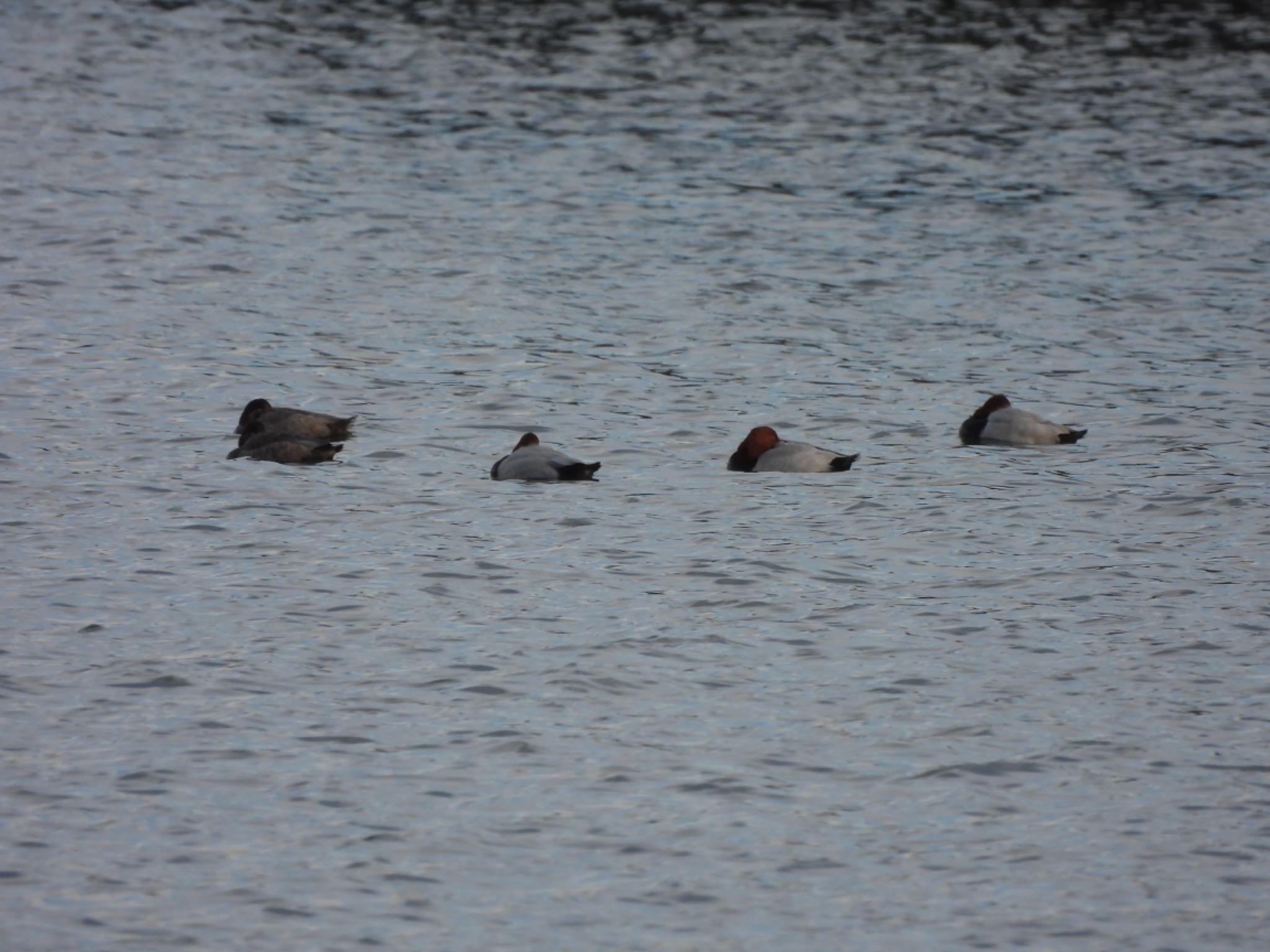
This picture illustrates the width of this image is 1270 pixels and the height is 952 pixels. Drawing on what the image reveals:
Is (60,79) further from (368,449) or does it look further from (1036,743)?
(1036,743)

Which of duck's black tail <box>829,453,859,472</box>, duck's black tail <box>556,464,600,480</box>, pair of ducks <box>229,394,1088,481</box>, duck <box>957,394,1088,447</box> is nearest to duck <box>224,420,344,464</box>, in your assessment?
pair of ducks <box>229,394,1088,481</box>

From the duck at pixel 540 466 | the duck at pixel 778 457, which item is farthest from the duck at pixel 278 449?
the duck at pixel 778 457

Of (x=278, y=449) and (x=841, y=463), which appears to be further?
(x=841, y=463)

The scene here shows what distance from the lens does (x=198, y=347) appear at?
2530 cm

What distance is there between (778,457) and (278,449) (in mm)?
5317

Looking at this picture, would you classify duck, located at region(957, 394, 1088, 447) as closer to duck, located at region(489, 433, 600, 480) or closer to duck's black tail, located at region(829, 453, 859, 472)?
duck's black tail, located at region(829, 453, 859, 472)

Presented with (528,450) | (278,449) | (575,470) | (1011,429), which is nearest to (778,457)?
(575,470)

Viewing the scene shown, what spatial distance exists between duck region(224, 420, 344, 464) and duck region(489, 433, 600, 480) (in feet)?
6.34

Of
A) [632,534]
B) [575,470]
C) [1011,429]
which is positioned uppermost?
[1011,429]

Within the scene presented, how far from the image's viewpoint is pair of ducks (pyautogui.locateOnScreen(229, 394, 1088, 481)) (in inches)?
802

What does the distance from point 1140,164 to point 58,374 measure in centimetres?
2120

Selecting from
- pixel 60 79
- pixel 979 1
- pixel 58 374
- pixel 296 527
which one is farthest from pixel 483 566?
pixel 979 1

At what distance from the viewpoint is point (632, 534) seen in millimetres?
18875

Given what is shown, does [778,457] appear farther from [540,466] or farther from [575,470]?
[540,466]
